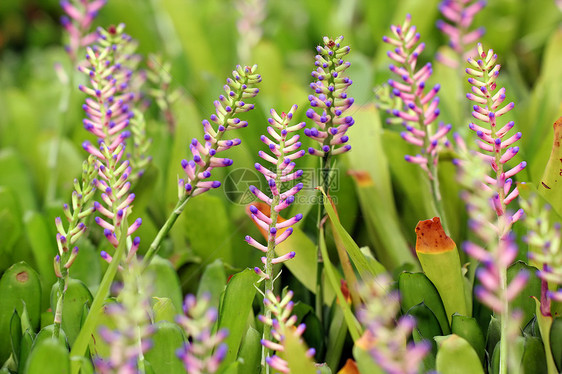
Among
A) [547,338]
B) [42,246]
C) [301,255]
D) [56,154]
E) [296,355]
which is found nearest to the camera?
[296,355]

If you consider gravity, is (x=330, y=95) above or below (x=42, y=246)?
above

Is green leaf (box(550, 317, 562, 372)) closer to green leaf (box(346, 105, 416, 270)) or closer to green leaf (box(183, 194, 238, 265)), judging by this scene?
green leaf (box(346, 105, 416, 270))

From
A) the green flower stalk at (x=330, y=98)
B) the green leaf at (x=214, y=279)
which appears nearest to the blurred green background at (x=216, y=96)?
the green leaf at (x=214, y=279)

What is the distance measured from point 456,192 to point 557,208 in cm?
26

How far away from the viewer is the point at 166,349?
0.93m

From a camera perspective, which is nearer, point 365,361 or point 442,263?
point 365,361

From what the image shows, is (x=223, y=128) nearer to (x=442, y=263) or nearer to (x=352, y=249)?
(x=352, y=249)

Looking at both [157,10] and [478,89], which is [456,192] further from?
[157,10]

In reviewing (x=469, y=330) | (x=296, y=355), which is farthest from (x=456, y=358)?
(x=296, y=355)

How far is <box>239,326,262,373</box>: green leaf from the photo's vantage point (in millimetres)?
965

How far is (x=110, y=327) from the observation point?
3.17ft

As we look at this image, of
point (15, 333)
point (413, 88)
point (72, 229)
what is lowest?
point (15, 333)

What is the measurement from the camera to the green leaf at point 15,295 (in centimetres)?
108

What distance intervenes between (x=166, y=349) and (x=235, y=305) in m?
0.13
